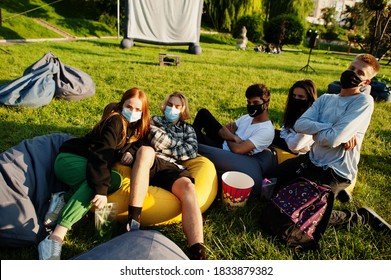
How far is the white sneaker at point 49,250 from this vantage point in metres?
2.38

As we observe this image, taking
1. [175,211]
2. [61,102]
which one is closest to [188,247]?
[175,211]

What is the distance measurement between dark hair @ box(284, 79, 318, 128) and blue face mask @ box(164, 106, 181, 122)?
1.42 meters

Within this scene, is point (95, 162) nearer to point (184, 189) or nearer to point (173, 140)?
point (184, 189)

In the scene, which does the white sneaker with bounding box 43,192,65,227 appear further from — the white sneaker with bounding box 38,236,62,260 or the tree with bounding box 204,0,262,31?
the tree with bounding box 204,0,262,31

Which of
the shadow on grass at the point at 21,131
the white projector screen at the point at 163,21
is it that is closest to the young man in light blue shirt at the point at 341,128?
the shadow on grass at the point at 21,131

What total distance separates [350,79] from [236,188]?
4.96ft

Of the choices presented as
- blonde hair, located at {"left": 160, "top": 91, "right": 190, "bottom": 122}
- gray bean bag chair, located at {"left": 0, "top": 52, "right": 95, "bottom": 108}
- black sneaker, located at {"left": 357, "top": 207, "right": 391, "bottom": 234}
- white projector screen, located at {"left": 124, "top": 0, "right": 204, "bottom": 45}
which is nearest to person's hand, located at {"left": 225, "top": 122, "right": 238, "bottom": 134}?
blonde hair, located at {"left": 160, "top": 91, "right": 190, "bottom": 122}

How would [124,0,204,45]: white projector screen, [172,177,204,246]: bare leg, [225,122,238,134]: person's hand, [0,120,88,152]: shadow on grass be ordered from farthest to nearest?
[124,0,204,45]: white projector screen → [0,120,88,152]: shadow on grass → [225,122,238,134]: person's hand → [172,177,204,246]: bare leg

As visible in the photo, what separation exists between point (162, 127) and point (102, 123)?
0.74 metres

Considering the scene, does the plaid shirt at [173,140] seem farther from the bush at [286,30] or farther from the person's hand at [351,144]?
the bush at [286,30]

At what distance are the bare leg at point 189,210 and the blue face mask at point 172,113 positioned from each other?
33.1 inches

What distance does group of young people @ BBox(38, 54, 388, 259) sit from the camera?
2670 millimetres

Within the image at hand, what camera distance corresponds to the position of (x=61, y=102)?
6.07m

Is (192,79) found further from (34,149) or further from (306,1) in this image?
(306,1)
